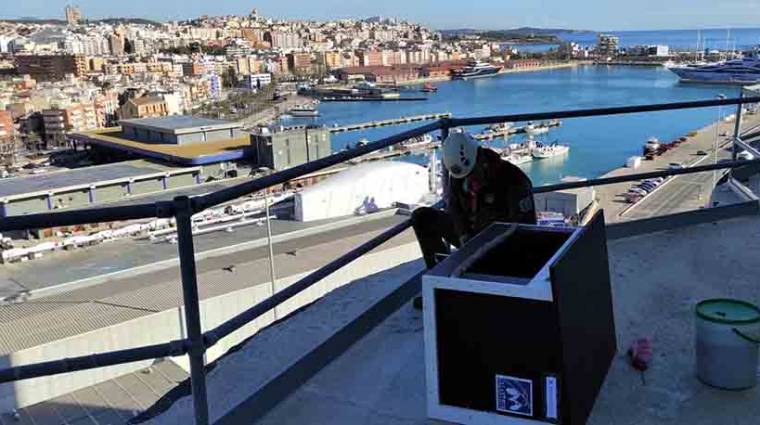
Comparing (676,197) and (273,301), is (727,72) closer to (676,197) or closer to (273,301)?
(676,197)

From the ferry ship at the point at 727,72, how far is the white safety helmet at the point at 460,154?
62.4m

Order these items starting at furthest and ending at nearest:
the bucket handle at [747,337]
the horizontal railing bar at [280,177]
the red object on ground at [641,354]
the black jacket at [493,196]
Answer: the black jacket at [493,196]
the red object on ground at [641,354]
the bucket handle at [747,337]
the horizontal railing bar at [280,177]

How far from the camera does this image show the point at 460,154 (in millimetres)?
2244

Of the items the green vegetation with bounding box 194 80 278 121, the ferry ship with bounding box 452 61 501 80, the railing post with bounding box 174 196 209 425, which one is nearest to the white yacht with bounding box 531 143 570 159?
the green vegetation with bounding box 194 80 278 121

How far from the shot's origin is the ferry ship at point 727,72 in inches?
2403

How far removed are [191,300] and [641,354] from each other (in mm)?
1417

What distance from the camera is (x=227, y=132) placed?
1545 inches

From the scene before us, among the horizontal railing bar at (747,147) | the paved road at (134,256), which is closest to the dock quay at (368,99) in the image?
the paved road at (134,256)

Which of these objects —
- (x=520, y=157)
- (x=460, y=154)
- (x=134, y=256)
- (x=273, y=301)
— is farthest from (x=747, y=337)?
(x=520, y=157)

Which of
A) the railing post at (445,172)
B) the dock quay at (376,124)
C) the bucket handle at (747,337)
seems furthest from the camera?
the dock quay at (376,124)

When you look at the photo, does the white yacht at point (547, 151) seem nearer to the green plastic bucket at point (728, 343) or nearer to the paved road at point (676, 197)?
the paved road at point (676, 197)

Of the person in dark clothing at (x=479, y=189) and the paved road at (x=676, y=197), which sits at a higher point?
the person in dark clothing at (x=479, y=189)

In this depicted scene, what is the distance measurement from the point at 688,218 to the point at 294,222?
63.3ft

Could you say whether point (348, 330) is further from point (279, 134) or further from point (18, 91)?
point (18, 91)
